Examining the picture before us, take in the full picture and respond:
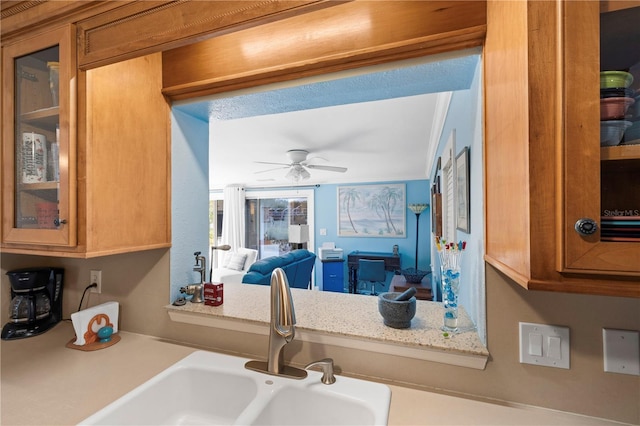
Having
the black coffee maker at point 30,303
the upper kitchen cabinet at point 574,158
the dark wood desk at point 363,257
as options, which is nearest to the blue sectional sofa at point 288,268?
the dark wood desk at point 363,257

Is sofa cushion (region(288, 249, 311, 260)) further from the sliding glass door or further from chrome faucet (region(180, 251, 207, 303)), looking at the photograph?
chrome faucet (region(180, 251, 207, 303))

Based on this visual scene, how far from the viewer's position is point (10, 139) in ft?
3.53

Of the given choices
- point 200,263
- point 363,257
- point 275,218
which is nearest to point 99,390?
point 200,263

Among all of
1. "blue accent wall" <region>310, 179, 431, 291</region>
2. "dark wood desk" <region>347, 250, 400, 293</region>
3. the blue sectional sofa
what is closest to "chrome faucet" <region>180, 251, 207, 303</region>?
the blue sectional sofa

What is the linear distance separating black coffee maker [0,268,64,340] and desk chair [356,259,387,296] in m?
4.24

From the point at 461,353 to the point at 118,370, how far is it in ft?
3.91

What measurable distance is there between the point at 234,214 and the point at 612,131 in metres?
6.49

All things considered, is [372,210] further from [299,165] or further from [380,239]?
[299,165]

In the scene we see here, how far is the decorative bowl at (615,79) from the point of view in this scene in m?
0.52

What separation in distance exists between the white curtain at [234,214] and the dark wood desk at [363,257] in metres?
2.69

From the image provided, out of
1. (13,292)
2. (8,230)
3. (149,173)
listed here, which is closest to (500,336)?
(149,173)

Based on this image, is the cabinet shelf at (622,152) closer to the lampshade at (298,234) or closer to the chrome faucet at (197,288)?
the chrome faucet at (197,288)

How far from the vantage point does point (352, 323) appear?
1.06 meters

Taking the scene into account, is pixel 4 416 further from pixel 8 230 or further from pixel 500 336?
pixel 500 336
